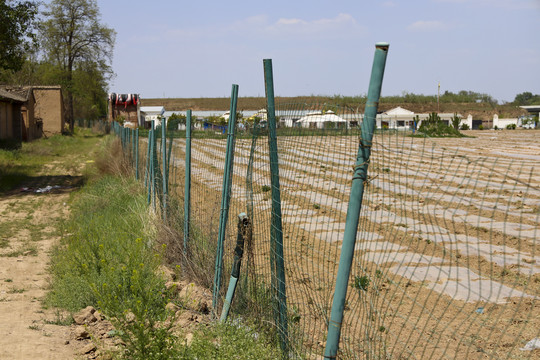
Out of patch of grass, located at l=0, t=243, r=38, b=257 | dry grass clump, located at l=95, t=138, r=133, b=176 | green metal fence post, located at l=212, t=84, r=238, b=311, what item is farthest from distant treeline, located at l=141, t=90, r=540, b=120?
green metal fence post, located at l=212, t=84, r=238, b=311

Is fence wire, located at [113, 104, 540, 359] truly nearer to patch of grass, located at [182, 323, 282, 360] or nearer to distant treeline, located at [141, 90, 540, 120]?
patch of grass, located at [182, 323, 282, 360]

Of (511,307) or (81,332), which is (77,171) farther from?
(511,307)

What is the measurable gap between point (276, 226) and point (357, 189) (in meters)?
1.28

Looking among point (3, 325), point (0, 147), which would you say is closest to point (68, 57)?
point (0, 147)

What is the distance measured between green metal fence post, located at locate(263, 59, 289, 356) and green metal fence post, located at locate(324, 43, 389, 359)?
3.40ft

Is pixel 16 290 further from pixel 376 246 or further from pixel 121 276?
pixel 376 246

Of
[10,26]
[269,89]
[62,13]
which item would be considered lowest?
[269,89]

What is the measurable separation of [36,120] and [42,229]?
34067 mm

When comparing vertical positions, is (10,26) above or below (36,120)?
above

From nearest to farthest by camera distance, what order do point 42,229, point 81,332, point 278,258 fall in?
point 278,258 < point 81,332 < point 42,229

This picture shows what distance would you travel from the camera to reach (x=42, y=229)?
10.7m

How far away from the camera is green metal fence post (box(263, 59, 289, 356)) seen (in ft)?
12.3

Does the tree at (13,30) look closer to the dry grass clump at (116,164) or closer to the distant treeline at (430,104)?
the dry grass clump at (116,164)

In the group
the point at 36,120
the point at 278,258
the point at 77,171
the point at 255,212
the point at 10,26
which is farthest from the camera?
the point at 36,120
